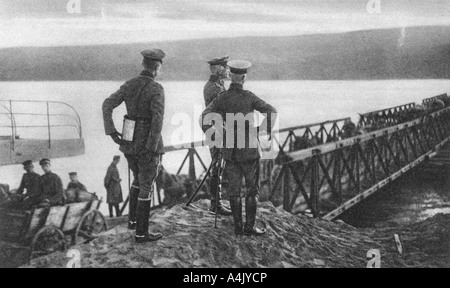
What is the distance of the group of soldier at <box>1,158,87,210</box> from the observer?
6281 millimetres

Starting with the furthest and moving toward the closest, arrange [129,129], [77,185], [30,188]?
[77,185] < [30,188] < [129,129]

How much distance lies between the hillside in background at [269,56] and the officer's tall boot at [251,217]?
8.18 ft

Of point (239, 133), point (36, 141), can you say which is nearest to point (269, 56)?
point (239, 133)

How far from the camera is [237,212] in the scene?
5.07 meters

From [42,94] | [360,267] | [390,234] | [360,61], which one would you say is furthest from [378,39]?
[42,94]

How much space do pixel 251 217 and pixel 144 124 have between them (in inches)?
60.8

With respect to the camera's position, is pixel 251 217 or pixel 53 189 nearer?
pixel 251 217

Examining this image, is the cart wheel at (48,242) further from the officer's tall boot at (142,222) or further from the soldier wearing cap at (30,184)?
the officer's tall boot at (142,222)

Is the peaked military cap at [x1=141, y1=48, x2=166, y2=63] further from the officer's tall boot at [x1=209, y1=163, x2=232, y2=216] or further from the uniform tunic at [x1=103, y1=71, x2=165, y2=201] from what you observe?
the officer's tall boot at [x1=209, y1=163, x2=232, y2=216]

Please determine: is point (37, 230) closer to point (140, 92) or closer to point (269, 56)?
point (140, 92)

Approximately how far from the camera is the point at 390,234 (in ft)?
20.8

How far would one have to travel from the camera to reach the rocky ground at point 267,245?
4789 mm
